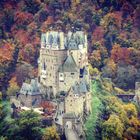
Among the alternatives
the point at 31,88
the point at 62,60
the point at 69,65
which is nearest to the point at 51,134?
the point at 31,88

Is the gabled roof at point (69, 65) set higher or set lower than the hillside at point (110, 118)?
higher

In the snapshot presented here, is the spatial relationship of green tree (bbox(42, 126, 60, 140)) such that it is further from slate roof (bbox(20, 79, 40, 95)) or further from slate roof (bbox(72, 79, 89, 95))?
slate roof (bbox(20, 79, 40, 95))

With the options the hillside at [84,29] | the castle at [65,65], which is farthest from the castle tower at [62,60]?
the hillside at [84,29]

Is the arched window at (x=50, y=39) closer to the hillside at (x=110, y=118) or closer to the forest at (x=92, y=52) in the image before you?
the forest at (x=92, y=52)

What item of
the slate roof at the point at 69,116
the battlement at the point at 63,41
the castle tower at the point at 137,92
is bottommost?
the slate roof at the point at 69,116

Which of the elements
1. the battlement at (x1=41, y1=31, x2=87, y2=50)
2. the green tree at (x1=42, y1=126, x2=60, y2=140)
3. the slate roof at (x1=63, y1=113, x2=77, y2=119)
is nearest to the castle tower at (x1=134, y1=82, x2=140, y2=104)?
the battlement at (x1=41, y1=31, x2=87, y2=50)

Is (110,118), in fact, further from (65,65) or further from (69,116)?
(65,65)

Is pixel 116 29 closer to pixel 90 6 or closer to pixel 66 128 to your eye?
pixel 90 6
